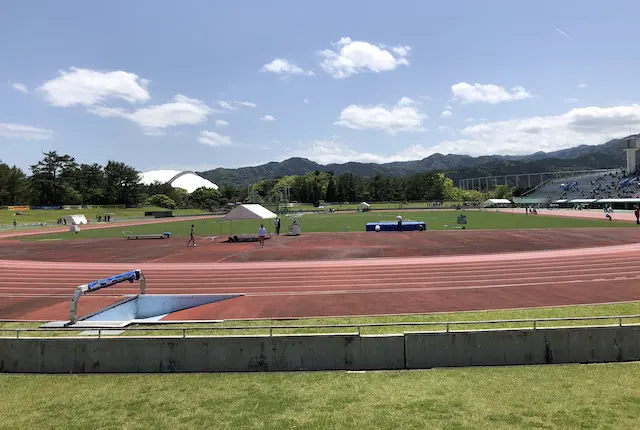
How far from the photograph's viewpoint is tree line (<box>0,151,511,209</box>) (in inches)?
4232

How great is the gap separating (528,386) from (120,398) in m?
7.49

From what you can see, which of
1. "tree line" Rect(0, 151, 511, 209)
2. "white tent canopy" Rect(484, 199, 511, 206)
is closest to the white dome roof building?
"tree line" Rect(0, 151, 511, 209)

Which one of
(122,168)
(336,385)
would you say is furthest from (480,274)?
(122,168)

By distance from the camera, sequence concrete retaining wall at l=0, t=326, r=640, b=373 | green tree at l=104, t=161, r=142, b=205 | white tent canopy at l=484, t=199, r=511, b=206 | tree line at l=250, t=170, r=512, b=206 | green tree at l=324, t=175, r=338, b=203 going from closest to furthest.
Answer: concrete retaining wall at l=0, t=326, r=640, b=373, white tent canopy at l=484, t=199, r=511, b=206, green tree at l=104, t=161, r=142, b=205, tree line at l=250, t=170, r=512, b=206, green tree at l=324, t=175, r=338, b=203

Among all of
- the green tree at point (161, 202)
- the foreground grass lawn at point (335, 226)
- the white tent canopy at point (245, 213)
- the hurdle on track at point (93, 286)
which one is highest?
the green tree at point (161, 202)

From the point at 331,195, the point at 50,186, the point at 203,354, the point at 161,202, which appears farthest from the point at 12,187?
the point at 203,354

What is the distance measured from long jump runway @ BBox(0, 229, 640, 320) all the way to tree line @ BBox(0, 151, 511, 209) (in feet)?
171

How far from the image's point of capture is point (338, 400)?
7.17 meters

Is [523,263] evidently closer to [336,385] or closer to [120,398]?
[336,385]

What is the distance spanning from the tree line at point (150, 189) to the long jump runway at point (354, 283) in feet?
171

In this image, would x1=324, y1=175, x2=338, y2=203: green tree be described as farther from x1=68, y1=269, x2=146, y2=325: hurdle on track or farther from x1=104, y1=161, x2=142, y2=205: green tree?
x1=68, y1=269, x2=146, y2=325: hurdle on track

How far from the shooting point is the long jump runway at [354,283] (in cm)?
1340

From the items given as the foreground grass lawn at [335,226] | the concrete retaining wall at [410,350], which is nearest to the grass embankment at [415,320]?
the concrete retaining wall at [410,350]

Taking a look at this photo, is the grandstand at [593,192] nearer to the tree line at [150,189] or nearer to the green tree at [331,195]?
the tree line at [150,189]
